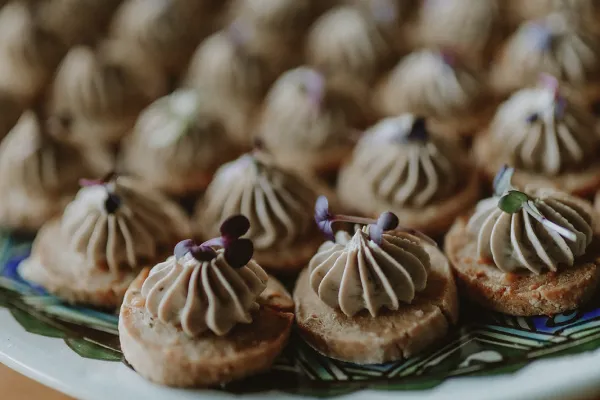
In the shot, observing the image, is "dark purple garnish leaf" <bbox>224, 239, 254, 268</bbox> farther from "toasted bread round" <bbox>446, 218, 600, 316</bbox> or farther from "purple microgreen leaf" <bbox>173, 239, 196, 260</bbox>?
"toasted bread round" <bbox>446, 218, 600, 316</bbox>

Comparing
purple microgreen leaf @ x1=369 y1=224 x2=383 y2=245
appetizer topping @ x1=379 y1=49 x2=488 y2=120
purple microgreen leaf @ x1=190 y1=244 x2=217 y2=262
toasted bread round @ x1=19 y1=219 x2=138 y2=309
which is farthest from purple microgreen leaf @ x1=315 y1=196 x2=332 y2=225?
appetizer topping @ x1=379 y1=49 x2=488 y2=120

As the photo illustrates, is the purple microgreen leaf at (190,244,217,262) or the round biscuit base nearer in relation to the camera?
the purple microgreen leaf at (190,244,217,262)

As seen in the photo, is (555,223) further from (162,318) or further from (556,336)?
(162,318)

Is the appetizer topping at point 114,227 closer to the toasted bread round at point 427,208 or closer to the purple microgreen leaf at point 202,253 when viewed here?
the purple microgreen leaf at point 202,253

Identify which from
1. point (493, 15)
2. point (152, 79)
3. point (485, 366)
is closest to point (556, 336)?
point (485, 366)

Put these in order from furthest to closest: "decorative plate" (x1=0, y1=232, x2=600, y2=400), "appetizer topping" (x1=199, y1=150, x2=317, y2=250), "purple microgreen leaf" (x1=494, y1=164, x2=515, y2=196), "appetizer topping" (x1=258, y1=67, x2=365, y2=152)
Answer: "appetizer topping" (x1=258, y1=67, x2=365, y2=152)
"appetizer topping" (x1=199, y1=150, x2=317, y2=250)
"purple microgreen leaf" (x1=494, y1=164, x2=515, y2=196)
"decorative plate" (x1=0, y1=232, x2=600, y2=400)

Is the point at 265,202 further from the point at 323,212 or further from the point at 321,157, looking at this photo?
the point at 321,157
